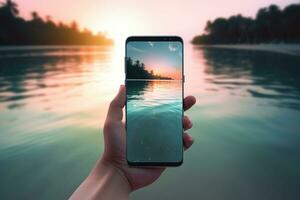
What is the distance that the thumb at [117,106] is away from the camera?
10.9 feet

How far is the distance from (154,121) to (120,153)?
48 cm

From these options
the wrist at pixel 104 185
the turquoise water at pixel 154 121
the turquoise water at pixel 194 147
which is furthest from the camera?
the turquoise water at pixel 194 147

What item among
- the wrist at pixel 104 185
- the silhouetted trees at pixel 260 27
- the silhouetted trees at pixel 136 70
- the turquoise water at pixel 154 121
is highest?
the silhouetted trees at pixel 260 27

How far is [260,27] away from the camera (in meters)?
108

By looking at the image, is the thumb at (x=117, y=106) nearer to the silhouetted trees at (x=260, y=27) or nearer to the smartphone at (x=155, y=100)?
the smartphone at (x=155, y=100)

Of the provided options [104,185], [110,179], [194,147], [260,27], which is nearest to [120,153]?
[110,179]

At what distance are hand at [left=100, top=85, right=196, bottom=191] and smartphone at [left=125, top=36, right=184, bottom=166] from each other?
0.12 m

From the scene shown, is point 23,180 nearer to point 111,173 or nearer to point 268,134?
point 111,173

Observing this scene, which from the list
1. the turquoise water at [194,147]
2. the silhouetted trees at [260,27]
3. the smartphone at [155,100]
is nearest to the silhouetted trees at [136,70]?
the smartphone at [155,100]

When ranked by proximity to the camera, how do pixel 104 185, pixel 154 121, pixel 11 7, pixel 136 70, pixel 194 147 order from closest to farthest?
pixel 104 185 < pixel 136 70 < pixel 154 121 < pixel 194 147 < pixel 11 7

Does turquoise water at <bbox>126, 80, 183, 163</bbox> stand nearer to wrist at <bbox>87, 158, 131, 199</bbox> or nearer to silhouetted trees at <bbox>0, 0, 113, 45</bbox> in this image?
wrist at <bbox>87, 158, 131, 199</bbox>

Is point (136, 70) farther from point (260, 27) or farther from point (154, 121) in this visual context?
point (260, 27)

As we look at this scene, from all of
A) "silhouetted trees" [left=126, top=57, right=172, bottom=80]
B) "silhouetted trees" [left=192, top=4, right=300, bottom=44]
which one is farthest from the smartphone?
"silhouetted trees" [left=192, top=4, right=300, bottom=44]

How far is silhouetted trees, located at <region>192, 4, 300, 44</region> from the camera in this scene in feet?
288
